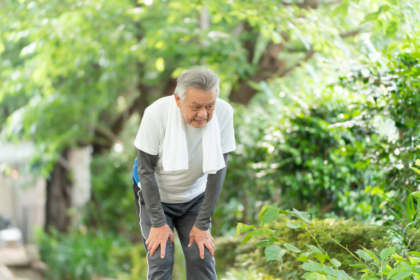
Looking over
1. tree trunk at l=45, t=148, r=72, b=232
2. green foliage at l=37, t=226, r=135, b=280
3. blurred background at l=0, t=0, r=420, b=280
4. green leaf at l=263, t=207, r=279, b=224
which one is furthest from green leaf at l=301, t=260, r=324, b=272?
tree trunk at l=45, t=148, r=72, b=232

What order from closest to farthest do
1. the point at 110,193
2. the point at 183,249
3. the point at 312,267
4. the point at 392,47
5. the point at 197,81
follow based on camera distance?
the point at 312,267 < the point at 197,81 < the point at 183,249 < the point at 392,47 < the point at 110,193

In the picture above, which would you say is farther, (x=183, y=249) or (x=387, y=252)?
(x=183, y=249)

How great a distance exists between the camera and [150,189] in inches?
104

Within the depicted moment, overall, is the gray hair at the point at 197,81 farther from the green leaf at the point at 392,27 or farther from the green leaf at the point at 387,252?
the green leaf at the point at 392,27

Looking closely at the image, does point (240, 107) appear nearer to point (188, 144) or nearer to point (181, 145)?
point (188, 144)

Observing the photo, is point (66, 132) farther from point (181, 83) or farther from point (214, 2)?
point (181, 83)

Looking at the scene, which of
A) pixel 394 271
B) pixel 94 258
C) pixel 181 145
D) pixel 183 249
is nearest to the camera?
pixel 394 271

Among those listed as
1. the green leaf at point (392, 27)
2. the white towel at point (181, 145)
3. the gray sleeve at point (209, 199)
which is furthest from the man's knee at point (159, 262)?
the green leaf at point (392, 27)

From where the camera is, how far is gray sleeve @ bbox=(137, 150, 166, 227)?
264 centimetres

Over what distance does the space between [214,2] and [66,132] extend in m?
5.17

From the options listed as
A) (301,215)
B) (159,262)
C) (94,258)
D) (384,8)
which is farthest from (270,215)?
(94,258)

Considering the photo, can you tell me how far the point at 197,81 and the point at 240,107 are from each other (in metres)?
3.93

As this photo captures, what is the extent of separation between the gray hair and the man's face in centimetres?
2

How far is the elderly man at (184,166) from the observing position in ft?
8.18
